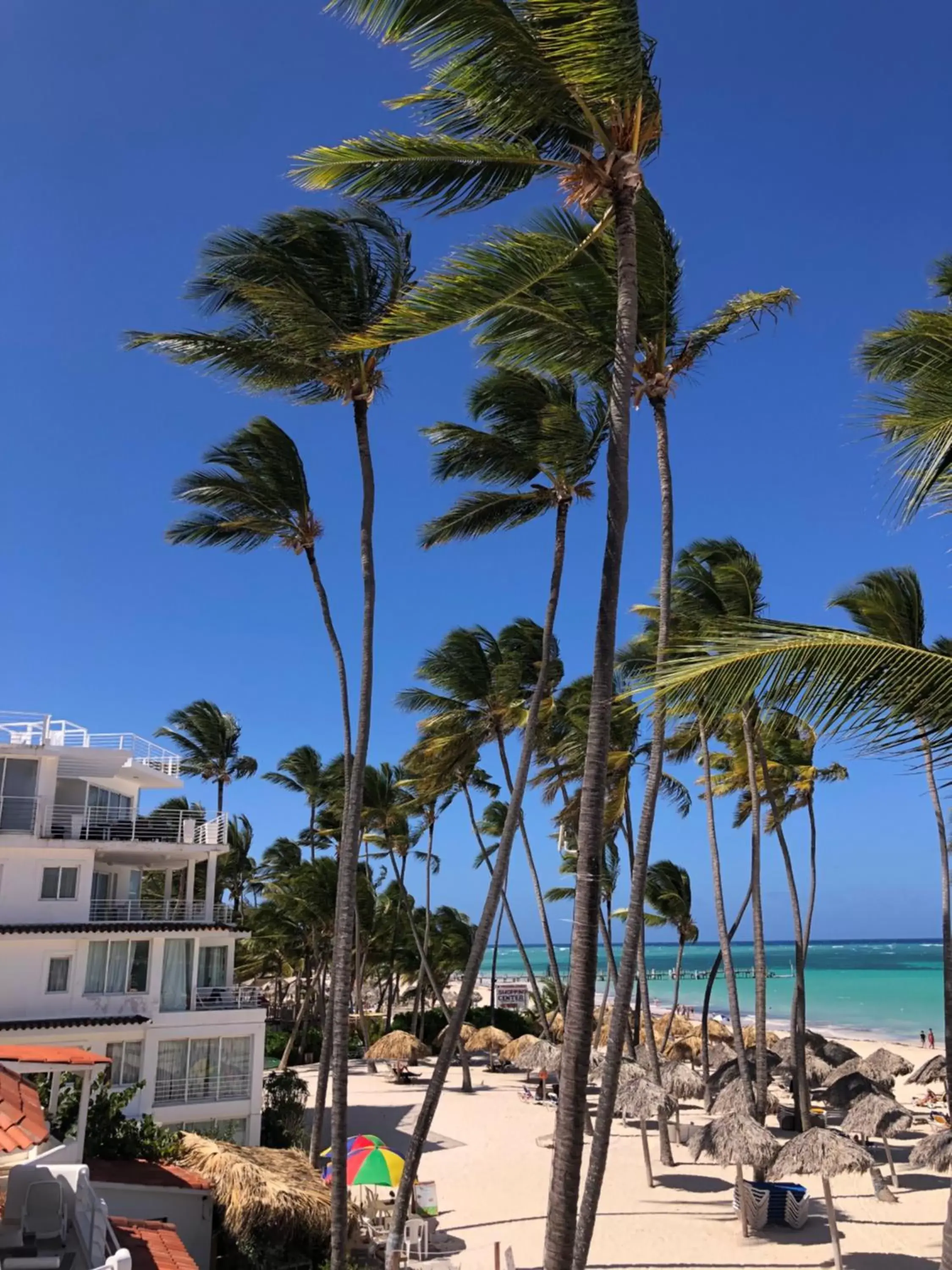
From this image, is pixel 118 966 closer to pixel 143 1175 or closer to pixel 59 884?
pixel 59 884

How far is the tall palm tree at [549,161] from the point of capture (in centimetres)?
696

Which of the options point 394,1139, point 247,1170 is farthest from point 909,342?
point 394,1139

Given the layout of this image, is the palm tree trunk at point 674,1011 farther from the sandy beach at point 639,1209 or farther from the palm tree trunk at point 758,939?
the palm tree trunk at point 758,939

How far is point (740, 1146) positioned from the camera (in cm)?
1619

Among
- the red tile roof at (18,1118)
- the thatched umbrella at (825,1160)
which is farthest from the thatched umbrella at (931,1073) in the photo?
the red tile roof at (18,1118)

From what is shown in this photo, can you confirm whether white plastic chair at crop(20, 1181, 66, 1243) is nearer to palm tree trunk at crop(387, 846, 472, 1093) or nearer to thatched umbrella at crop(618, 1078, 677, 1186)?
thatched umbrella at crop(618, 1078, 677, 1186)

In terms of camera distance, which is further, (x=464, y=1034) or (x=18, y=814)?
(x=464, y=1034)

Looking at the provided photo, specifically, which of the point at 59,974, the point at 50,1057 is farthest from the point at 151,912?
the point at 50,1057

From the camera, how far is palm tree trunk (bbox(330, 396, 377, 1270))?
12078 mm

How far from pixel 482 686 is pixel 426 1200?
39.9 ft

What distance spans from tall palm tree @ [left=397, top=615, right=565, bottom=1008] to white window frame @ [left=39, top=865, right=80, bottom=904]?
32.2 feet

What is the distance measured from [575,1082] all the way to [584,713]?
891 inches

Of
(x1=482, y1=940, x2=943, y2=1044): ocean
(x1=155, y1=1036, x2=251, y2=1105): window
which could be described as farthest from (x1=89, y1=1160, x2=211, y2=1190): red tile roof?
(x1=482, y1=940, x2=943, y2=1044): ocean

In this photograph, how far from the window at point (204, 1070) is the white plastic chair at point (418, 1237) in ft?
20.4
